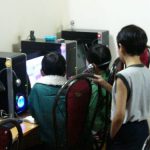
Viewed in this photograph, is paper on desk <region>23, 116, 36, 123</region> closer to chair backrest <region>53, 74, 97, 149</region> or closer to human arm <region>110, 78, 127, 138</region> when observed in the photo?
chair backrest <region>53, 74, 97, 149</region>

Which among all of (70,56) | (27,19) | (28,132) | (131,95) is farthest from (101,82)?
(27,19)

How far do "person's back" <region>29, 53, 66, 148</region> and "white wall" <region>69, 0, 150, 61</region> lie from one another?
1577mm

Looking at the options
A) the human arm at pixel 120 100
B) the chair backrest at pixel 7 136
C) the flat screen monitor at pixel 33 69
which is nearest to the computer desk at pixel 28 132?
the chair backrest at pixel 7 136

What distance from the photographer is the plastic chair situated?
1713 millimetres

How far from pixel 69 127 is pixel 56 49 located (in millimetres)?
1157

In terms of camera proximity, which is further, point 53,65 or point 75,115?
point 53,65

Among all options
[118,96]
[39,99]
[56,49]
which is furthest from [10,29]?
[118,96]

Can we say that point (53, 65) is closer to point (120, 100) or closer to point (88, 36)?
point (120, 100)

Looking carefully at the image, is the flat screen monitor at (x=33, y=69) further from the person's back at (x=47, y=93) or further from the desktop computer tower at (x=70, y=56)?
the person's back at (x=47, y=93)

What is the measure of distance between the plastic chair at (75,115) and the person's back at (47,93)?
156mm

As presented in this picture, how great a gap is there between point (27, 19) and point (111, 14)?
916 mm

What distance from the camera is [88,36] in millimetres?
3395

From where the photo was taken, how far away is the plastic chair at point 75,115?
171cm

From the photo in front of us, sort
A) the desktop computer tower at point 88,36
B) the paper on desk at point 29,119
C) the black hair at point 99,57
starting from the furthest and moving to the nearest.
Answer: the desktop computer tower at point 88,36
the black hair at point 99,57
the paper on desk at point 29,119
